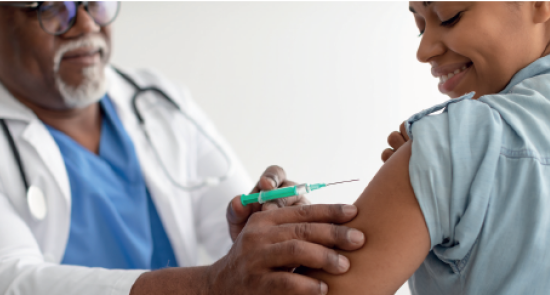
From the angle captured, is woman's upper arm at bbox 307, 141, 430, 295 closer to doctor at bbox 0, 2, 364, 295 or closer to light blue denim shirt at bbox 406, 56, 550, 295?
light blue denim shirt at bbox 406, 56, 550, 295

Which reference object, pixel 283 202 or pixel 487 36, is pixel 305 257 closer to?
pixel 283 202

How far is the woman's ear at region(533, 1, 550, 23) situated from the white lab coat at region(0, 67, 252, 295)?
919 millimetres

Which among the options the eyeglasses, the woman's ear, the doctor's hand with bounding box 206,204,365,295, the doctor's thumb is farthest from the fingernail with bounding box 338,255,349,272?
the eyeglasses

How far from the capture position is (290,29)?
2.28m

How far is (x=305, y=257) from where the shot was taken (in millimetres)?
687

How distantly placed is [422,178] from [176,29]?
2.10m

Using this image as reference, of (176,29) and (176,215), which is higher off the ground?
(176,29)

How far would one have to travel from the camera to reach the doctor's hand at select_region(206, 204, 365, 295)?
66 cm

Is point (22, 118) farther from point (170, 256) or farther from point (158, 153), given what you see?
point (170, 256)

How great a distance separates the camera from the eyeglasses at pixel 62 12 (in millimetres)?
1270

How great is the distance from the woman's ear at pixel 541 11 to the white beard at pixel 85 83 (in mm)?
1227

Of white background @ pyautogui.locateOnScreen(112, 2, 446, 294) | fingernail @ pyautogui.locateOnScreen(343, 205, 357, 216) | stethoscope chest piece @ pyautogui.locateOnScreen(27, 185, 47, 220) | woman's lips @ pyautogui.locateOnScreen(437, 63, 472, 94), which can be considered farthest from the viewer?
white background @ pyautogui.locateOnScreen(112, 2, 446, 294)

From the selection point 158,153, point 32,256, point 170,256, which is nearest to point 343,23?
point 158,153

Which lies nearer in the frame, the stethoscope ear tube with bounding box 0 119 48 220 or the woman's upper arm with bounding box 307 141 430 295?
the woman's upper arm with bounding box 307 141 430 295
